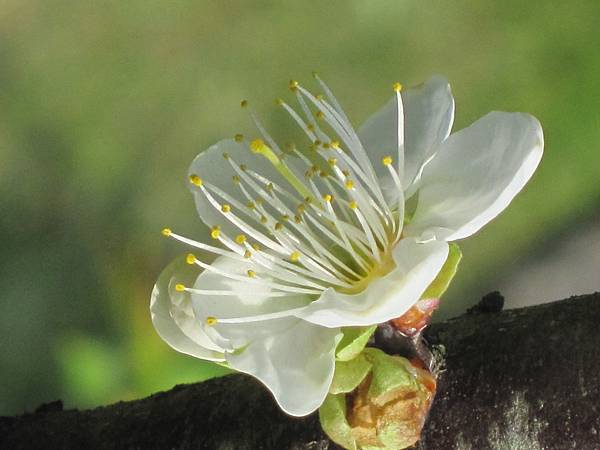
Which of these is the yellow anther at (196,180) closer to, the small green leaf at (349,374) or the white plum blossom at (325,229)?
the white plum blossom at (325,229)

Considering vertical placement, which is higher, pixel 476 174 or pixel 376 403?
pixel 476 174

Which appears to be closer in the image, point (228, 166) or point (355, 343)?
point (355, 343)

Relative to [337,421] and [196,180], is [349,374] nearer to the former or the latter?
[337,421]

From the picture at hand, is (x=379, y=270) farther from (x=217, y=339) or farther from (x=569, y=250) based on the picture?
(x=569, y=250)

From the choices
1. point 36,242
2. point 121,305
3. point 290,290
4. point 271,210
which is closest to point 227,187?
point 271,210

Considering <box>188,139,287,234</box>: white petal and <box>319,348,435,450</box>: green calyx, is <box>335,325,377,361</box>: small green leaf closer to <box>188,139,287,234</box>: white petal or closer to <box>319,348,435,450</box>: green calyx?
<box>319,348,435,450</box>: green calyx

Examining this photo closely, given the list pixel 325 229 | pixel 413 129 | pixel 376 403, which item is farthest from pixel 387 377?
pixel 413 129
